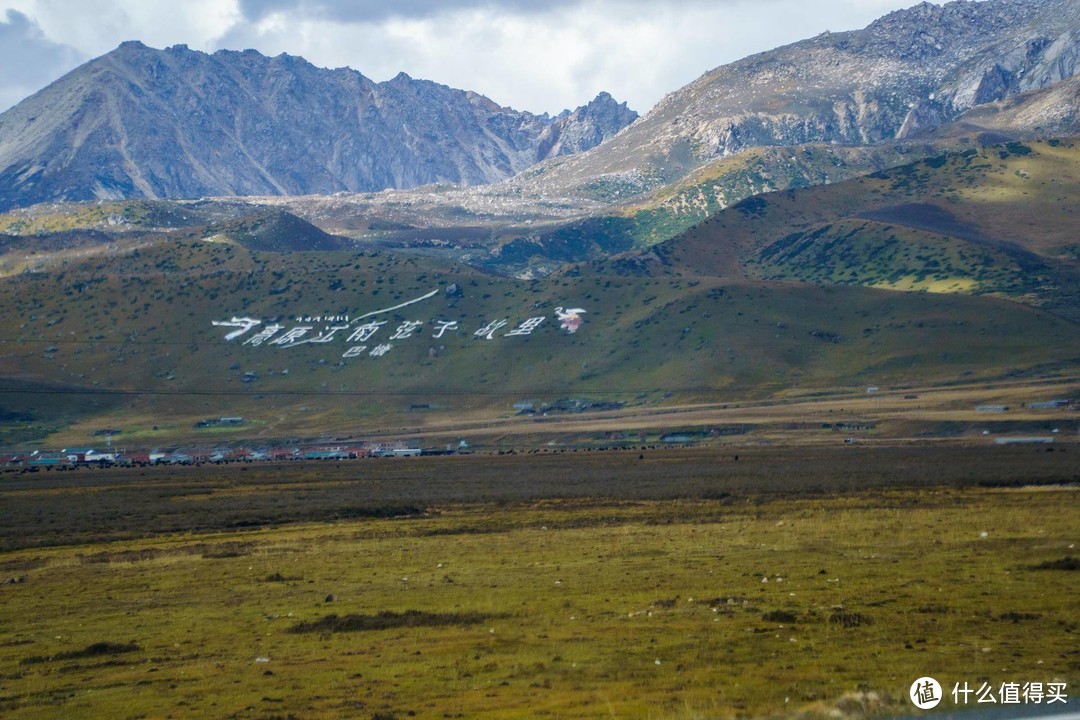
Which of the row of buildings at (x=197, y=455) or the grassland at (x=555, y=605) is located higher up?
the grassland at (x=555, y=605)

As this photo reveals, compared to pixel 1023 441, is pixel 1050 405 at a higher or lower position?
lower

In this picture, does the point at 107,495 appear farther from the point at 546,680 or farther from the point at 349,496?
the point at 546,680

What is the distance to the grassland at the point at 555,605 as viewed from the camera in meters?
31.1

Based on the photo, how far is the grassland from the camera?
1224 inches

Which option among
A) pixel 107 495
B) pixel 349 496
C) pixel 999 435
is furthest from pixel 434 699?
pixel 999 435

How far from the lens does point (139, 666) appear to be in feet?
120

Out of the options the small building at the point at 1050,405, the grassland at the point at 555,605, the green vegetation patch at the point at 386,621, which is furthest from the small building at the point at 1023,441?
the green vegetation patch at the point at 386,621

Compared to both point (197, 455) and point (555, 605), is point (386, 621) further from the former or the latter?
point (197, 455)

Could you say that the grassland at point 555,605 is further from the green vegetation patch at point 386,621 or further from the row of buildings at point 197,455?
the row of buildings at point 197,455

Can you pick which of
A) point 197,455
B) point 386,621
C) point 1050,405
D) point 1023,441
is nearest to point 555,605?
point 386,621

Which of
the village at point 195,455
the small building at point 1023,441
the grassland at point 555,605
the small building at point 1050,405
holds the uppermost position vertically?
the grassland at point 555,605

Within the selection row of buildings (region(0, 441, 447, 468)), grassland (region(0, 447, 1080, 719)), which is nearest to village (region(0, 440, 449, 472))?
row of buildings (region(0, 441, 447, 468))

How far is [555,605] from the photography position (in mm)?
43281

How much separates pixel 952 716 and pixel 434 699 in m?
12.5
